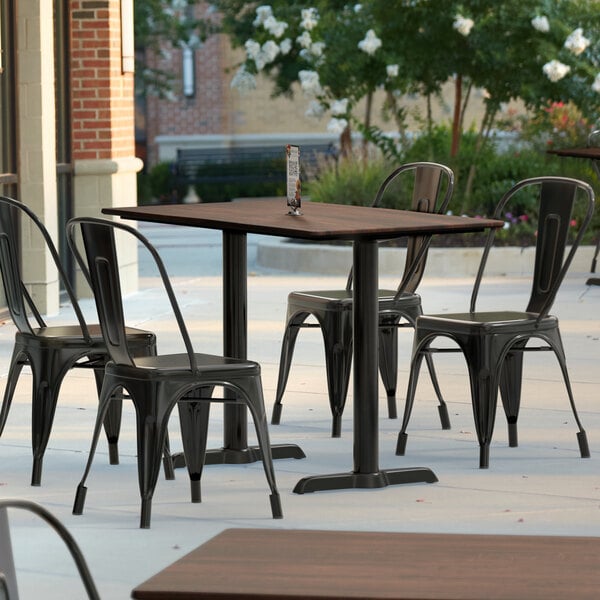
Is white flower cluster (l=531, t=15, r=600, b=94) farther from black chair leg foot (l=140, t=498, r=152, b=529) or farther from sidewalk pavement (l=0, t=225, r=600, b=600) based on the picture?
black chair leg foot (l=140, t=498, r=152, b=529)

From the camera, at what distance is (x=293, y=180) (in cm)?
619

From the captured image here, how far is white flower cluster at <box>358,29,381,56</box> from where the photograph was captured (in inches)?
596

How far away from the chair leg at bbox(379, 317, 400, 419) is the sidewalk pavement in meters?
0.09

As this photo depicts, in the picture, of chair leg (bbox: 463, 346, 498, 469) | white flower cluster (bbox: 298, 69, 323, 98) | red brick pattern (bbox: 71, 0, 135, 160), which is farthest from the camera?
white flower cluster (bbox: 298, 69, 323, 98)

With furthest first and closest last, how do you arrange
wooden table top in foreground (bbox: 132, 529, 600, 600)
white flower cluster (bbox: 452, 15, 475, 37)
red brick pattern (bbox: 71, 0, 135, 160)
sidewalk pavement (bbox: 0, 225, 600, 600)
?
white flower cluster (bbox: 452, 15, 475, 37)
red brick pattern (bbox: 71, 0, 135, 160)
sidewalk pavement (bbox: 0, 225, 600, 600)
wooden table top in foreground (bbox: 132, 529, 600, 600)

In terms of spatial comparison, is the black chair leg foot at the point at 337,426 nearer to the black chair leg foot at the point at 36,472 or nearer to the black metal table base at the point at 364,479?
the black metal table base at the point at 364,479

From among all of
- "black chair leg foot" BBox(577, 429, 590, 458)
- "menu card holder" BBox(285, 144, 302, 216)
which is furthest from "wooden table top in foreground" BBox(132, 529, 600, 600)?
"black chair leg foot" BBox(577, 429, 590, 458)

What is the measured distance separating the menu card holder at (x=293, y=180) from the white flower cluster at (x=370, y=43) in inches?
360

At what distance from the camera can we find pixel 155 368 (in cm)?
526

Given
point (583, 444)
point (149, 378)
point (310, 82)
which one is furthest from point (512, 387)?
point (310, 82)

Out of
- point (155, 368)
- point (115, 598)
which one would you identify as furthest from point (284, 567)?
point (155, 368)

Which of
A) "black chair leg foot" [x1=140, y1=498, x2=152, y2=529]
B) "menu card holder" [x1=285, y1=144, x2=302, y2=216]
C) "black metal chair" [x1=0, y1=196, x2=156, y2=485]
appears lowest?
"black chair leg foot" [x1=140, y1=498, x2=152, y2=529]

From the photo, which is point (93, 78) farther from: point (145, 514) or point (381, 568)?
point (381, 568)

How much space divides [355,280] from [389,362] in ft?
5.23
